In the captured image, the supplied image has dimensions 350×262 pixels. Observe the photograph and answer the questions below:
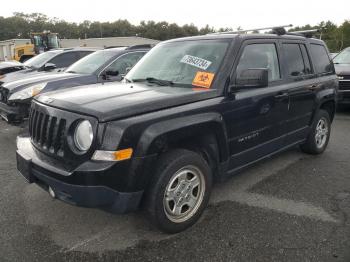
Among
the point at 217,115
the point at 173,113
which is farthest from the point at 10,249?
the point at 217,115

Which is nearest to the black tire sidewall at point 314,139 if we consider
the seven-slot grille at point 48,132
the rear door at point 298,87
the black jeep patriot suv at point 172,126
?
the rear door at point 298,87

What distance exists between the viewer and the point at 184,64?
12.3 ft

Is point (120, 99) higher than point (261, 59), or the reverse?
point (261, 59)

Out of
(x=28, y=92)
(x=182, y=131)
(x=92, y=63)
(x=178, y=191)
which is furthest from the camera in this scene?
(x=92, y=63)

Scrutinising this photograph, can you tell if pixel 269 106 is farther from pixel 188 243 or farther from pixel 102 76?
pixel 102 76

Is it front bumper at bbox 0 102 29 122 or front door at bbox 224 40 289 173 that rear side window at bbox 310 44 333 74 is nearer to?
front door at bbox 224 40 289 173

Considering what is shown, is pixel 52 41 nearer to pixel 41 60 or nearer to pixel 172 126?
pixel 41 60

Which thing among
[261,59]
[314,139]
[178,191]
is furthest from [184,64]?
[314,139]

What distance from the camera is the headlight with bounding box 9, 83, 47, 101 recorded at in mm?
6012

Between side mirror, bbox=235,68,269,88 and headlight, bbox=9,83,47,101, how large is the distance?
164 inches

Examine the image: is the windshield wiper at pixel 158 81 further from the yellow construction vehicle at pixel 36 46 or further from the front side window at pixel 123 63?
the yellow construction vehicle at pixel 36 46

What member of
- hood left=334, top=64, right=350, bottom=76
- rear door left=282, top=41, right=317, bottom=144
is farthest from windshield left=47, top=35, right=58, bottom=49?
rear door left=282, top=41, right=317, bottom=144

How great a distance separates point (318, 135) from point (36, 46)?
21.5 meters

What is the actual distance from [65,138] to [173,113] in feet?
3.03
